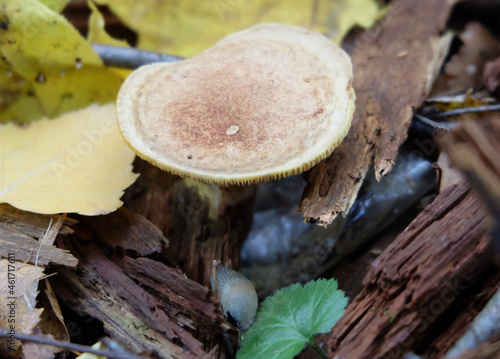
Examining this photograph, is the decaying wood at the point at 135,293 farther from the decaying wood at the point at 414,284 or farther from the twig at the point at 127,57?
the twig at the point at 127,57

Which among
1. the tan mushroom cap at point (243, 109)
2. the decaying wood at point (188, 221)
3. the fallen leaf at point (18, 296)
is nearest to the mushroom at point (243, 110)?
the tan mushroom cap at point (243, 109)

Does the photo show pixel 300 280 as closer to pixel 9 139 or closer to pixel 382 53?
pixel 382 53

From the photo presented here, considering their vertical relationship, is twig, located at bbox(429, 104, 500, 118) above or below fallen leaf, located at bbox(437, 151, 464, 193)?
above

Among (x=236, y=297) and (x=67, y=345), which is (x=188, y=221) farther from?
(x=67, y=345)

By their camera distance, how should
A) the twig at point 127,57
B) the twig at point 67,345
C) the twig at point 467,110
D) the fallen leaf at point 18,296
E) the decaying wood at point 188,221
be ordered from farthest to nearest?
the twig at point 127,57, the twig at point 467,110, the decaying wood at point 188,221, the fallen leaf at point 18,296, the twig at point 67,345

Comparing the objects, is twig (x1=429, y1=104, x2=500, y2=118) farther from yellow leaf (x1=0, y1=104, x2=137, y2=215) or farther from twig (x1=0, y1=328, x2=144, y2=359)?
twig (x1=0, y1=328, x2=144, y2=359)

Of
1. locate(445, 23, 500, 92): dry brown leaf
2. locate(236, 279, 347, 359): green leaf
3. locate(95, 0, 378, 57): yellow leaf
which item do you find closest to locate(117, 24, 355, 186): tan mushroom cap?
locate(236, 279, 347, 359): green leaf
